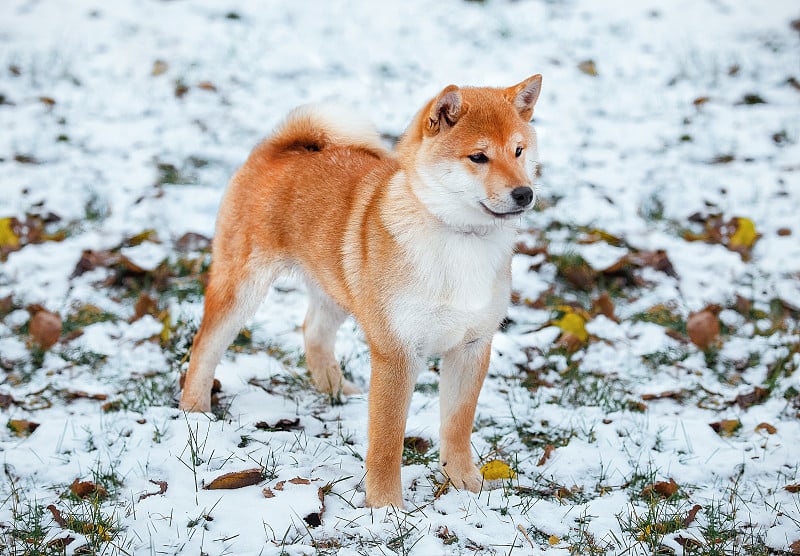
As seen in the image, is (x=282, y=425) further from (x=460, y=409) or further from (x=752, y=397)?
(x=752, y=397)

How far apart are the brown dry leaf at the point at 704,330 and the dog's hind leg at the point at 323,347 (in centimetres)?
211

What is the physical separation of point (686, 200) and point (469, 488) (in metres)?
4.32

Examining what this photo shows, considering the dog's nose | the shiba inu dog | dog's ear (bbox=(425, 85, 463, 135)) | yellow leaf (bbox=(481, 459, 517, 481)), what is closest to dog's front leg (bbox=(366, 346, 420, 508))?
the shiba inu dog

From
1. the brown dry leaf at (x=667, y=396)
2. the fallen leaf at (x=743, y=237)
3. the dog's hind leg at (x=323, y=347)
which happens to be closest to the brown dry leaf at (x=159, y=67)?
the dog's hind leg at (x=323, y=347)

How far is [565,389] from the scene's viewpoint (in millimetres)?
4582

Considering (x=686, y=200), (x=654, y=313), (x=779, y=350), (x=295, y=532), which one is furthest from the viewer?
(x=686, y=200)

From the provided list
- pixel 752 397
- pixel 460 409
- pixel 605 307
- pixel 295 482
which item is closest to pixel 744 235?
pixel 605 307

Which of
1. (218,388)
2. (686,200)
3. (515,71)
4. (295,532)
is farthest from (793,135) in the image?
(295,532)

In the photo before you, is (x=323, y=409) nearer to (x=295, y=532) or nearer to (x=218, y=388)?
(x=218, y=388)

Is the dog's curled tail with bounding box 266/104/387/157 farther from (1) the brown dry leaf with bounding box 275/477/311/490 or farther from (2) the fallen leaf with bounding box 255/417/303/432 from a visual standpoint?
(1) the brown dry leaf with bounding box 275/477/311/490

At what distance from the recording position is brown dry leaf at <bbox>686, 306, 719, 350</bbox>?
197 inches

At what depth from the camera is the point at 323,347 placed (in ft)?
15.3

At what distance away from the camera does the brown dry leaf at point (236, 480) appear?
11.1ft

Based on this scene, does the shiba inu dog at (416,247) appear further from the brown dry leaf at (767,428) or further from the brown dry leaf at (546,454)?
the brown dry leaf at (767,428)
